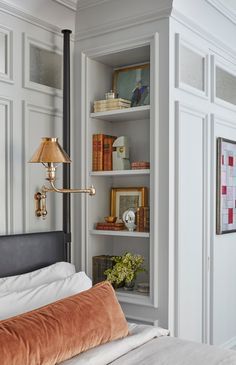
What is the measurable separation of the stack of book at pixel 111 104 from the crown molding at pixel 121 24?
0.45m

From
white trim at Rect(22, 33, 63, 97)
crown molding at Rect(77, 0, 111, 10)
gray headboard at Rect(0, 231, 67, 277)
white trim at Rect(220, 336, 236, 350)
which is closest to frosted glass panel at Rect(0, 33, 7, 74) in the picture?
white trim at Rect(22, 33, 63, 97)

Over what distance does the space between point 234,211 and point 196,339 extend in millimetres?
1055

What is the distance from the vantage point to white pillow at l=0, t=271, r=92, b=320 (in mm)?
1996

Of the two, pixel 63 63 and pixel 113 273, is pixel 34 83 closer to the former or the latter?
pixel 63 63

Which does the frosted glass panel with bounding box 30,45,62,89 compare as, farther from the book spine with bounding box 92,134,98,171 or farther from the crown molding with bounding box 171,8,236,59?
the crown molding with bounding box 171,8,236,59

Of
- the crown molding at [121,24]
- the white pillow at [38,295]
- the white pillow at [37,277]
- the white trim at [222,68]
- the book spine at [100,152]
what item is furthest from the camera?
the white trim at [222,68]

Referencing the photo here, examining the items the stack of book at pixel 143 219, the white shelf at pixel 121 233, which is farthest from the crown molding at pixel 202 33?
the white shelf at pixel 121 233

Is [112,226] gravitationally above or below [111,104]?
below

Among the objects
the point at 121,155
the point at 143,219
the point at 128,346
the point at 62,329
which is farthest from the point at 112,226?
the point at 62,329

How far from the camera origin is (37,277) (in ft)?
7.72

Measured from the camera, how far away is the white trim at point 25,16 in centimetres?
253

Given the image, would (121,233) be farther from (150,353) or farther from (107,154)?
(150,353)

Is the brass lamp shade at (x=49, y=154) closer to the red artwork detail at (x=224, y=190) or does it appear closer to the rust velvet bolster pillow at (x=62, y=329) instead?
the rust velvet bolster pillow at (x=62, y=329)

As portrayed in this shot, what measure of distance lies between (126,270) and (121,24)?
61.9 inches
